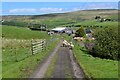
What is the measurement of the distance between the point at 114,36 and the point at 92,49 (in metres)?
5.16

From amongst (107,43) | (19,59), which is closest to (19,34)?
(107,43)

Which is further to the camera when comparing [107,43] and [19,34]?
[19,34]

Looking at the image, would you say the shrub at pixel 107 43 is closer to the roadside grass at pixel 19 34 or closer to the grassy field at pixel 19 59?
the grassy field at pixel 19 59

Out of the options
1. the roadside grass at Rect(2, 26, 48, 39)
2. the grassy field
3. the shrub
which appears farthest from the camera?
the roadside grass at Rect(2, 26, 48, 39)

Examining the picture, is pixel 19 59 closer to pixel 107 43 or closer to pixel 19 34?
pixel 107 43

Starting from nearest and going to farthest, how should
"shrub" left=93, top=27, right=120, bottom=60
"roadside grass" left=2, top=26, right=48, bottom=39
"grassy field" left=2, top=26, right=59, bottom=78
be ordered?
1. "grassy field" left=2, top=26, right=59, bottom=78
2. "shrub" left=93, top=27, right=120, bottom=60
3. "roadside grass" left=2, top=26, right=48, bottom=39

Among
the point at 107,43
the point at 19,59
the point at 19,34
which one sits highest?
the point at 19,34

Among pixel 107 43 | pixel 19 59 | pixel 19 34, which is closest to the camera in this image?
pixel 19 59

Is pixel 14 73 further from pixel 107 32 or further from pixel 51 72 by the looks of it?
pixel 107 32

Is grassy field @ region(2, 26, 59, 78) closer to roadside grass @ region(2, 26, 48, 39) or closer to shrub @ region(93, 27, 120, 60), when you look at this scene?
shrub @ region(93, 27, 120, 60)

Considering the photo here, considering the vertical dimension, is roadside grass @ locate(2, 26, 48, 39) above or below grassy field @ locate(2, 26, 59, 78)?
above

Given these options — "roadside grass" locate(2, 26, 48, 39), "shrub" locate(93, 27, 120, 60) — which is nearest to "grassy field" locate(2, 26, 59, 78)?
"shrub" locate(93, 27, 120, 60)

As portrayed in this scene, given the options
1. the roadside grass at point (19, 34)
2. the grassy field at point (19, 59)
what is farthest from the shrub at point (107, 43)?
the roadside grass at point (19, 34)

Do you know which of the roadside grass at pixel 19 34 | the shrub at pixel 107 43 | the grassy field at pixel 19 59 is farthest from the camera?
the roadside grass at pixel 19 34
